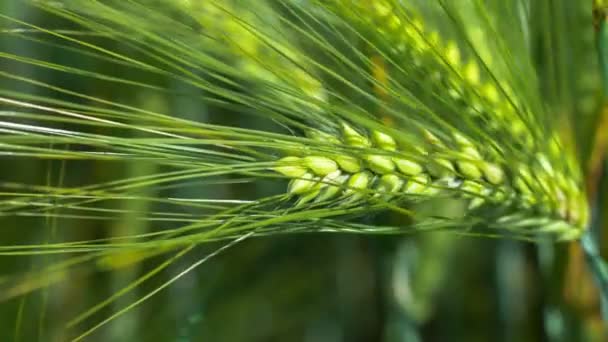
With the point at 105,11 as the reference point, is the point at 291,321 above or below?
below

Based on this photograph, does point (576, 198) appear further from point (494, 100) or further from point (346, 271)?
point (346, 271)

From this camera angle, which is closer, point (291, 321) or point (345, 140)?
point (345, 140)

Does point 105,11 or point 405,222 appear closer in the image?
point 105,11

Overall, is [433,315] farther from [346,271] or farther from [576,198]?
[576,198]

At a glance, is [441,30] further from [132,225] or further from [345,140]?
[132,225]

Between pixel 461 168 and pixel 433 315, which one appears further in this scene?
pixel 433 315

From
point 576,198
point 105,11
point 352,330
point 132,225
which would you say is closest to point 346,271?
point 352,330

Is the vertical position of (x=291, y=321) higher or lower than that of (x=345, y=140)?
lower

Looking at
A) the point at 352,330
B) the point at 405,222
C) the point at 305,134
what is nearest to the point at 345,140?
the point at 305,134
